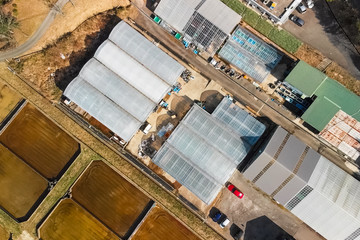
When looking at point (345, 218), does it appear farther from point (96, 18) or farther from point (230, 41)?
point (96, 18)

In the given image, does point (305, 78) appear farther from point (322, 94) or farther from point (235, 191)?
point (235, 191)

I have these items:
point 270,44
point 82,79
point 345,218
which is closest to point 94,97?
point 82,79

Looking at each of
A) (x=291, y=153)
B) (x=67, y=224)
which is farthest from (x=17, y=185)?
(x=291, y=153)

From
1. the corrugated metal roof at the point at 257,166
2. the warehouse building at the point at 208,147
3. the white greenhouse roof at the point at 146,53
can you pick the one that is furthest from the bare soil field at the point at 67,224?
the corrugated metal roof at the point at 257,166

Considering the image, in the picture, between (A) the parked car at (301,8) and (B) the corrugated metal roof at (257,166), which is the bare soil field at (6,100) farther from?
(A) the parked car at (301,8)

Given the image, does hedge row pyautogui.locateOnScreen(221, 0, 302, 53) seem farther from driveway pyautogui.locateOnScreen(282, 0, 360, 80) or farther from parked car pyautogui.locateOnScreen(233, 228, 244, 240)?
parked car pyautogui.locateOnScreen(233, 228, 244, 240)
